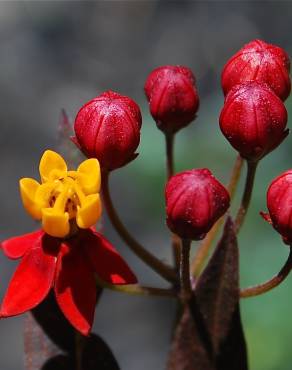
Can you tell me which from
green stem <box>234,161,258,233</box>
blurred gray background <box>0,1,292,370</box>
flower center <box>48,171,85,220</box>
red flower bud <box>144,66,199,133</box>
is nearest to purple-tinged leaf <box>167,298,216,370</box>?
green stem <box>234,161,258,233</box>

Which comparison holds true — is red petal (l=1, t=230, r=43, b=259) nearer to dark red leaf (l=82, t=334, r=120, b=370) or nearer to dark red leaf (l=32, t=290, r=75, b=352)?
dark red leaf (l=32, t=290, r=75, b=352)

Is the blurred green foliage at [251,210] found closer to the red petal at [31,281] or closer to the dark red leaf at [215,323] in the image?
the dark red leaf at [215,323]

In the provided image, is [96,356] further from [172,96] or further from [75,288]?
[172,96]

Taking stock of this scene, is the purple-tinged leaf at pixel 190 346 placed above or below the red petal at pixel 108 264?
below

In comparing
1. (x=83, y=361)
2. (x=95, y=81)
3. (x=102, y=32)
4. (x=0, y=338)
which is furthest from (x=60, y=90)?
(x=83, y=361)

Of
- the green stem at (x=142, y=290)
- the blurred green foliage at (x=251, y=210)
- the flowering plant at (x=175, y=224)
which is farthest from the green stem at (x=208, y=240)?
the blurred green foliage at (x=251, y=210)

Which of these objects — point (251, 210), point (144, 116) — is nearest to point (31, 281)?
point (251, 210)
